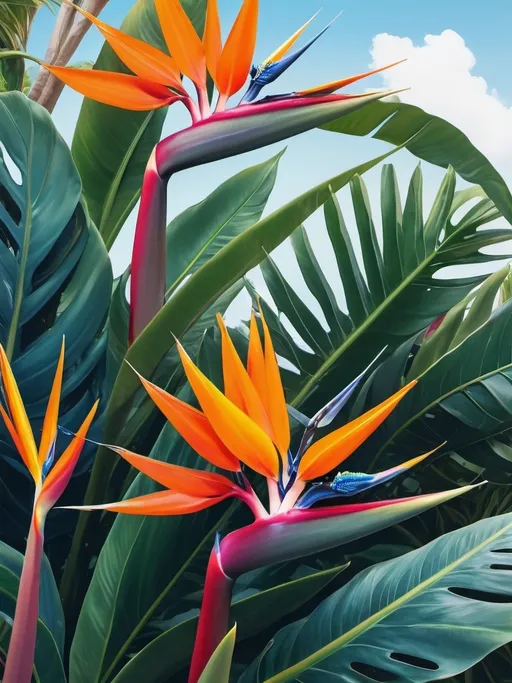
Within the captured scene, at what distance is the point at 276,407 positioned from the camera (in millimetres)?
353

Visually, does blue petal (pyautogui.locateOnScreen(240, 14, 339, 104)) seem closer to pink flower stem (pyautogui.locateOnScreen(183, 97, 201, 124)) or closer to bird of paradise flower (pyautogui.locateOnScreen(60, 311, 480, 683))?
pink flower stem (pyautogui.locateOnScreen(183, 97, 201, 124))

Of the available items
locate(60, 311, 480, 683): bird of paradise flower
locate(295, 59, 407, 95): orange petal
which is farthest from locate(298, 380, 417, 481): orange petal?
locate(295, 59, 407, 95): orange petal

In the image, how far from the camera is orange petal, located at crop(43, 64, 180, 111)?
1.51ft

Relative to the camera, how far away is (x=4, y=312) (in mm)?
528

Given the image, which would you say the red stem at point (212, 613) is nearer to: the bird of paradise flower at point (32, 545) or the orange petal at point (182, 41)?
the bird of paradise flower at point (32, 545)

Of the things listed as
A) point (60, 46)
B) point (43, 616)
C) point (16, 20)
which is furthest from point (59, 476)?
point (16, 20)

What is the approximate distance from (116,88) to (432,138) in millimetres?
260

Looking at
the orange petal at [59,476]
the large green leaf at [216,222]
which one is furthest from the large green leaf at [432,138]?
the orange petal at [59,476]

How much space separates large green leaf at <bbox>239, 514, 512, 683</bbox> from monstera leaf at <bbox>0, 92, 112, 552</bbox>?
0.81ft

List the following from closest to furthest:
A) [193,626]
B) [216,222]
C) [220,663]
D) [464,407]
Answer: [220,663]
[193,626]
[464,407]
[216,222]

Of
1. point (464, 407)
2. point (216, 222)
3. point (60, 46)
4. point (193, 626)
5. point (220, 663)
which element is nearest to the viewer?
point (220, 663)

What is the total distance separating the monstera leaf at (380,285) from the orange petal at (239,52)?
0.43 ft

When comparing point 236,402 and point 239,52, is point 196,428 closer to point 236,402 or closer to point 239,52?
A: point 236,402

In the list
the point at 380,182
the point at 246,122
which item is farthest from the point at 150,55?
the point at 380,182
